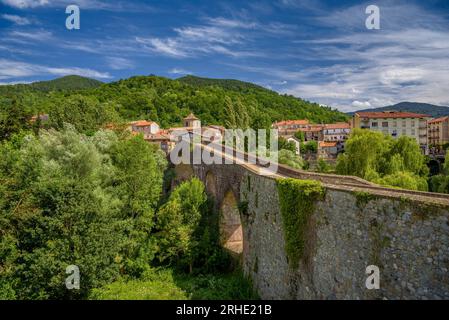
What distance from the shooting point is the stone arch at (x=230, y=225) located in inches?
915

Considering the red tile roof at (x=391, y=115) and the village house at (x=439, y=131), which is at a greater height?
the red tile roof at (x=391, y=115)

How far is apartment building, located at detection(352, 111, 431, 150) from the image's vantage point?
84.8 metres

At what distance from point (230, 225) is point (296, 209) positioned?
11.3 m

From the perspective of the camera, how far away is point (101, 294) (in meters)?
18.3

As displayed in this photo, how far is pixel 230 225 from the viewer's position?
23.7 meters

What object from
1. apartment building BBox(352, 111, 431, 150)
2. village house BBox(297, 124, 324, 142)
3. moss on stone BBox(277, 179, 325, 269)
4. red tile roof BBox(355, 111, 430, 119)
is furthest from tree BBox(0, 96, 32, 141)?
village house BBox(297, 124, 324, 142)

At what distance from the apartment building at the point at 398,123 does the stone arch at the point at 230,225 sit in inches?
2767

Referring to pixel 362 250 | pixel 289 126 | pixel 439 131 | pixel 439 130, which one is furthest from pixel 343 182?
pixel 289 126

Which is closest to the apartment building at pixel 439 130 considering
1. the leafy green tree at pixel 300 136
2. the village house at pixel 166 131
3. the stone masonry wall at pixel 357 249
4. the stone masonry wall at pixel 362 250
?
the leafy green tree at pixel 300 136

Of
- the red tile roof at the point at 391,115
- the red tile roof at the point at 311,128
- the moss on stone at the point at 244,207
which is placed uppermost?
the red tile roof at the point at 391,115

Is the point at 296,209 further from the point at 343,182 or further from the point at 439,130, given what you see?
the point at 439,130

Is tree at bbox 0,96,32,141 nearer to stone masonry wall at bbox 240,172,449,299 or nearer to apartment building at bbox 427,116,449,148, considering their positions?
stone masonry wall at bbox 240,172,449,299

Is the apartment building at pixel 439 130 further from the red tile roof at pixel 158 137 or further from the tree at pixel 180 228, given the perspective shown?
the tree at pixel 180 228
